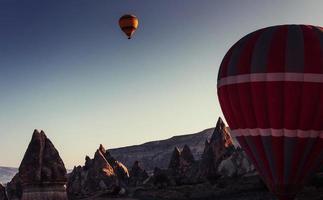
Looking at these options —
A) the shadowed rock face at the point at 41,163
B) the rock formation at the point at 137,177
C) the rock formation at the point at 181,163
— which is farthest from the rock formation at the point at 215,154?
the shadowed rock face at the point at 41,163

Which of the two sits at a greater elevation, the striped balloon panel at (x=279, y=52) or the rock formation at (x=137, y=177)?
the striped balloon panel at (x=279, y=52)

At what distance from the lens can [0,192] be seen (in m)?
62.6

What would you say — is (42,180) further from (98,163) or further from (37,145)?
(98,163)

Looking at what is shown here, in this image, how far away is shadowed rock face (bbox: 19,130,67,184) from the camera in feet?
124

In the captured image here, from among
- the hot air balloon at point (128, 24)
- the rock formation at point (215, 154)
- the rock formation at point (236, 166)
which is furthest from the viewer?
the rock formation at point (215, 154)

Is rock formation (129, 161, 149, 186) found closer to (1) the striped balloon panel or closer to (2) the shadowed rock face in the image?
(2) the shadowed rock face

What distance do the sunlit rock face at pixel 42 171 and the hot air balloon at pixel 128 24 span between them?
984 cm

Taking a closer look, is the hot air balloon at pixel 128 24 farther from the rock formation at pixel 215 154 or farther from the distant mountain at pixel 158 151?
the distant mountain at pixel 158 151

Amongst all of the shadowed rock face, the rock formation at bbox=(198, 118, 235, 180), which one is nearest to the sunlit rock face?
the shadowed rock face

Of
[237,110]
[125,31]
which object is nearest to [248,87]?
[237,110]

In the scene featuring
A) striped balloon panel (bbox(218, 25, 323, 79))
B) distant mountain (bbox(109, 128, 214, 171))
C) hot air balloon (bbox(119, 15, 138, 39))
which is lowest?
striped balloon panel (bbox(218, 25, 323, 79))

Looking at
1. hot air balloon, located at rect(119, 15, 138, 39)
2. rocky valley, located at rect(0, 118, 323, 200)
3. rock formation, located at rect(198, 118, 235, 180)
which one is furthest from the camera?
rock formation, located at rect(198, 118, 235, 180)

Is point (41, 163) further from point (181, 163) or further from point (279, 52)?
point (181, 163)

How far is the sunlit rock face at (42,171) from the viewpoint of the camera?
3688 cm
